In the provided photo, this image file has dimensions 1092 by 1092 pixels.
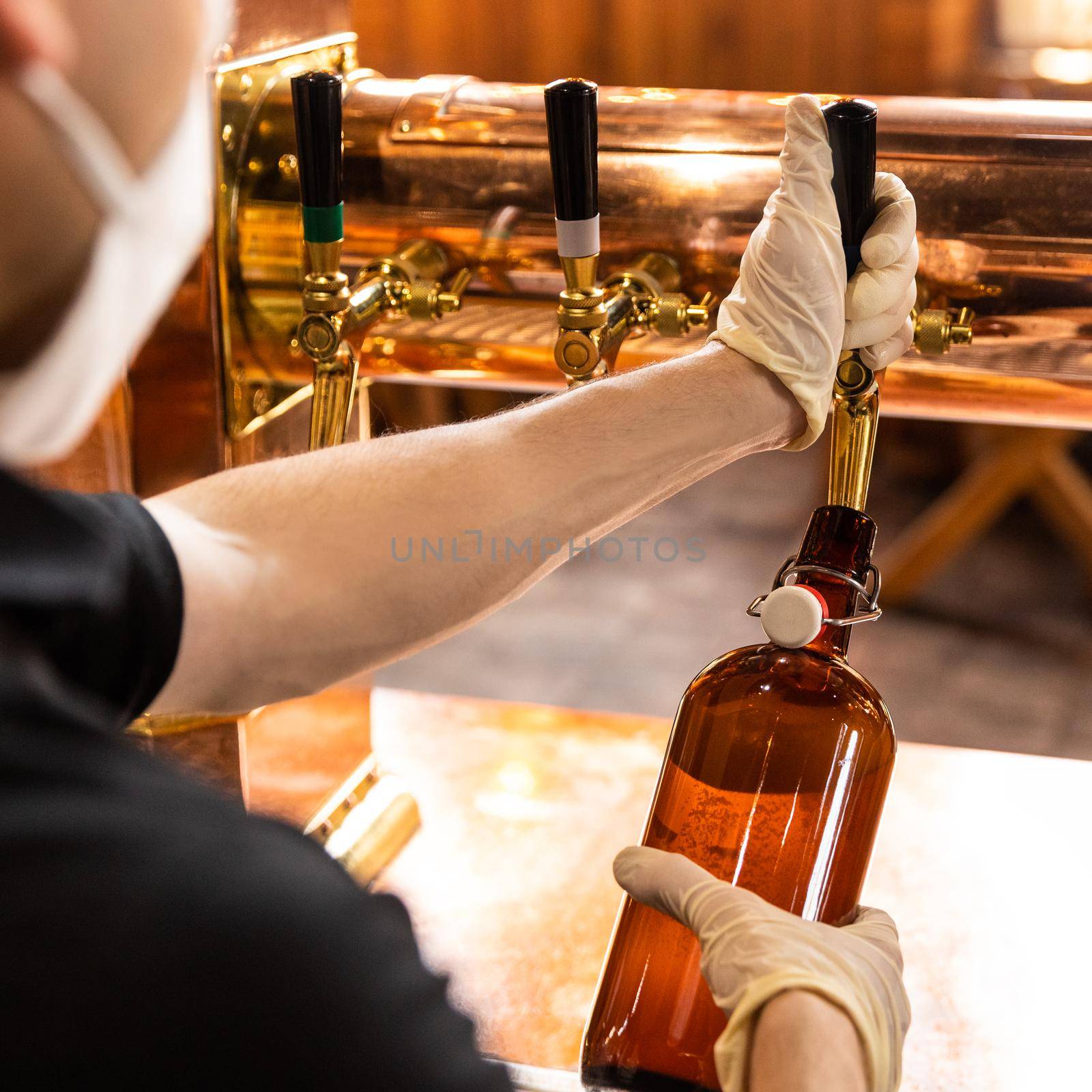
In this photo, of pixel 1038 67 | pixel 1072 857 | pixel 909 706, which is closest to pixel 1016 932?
Answer: pixel 1072 857

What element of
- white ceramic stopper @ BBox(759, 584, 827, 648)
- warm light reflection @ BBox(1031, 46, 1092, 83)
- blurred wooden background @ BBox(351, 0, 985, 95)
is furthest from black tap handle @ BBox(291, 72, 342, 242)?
blurred wooden background @ BBox(351, 0, 985, 95)

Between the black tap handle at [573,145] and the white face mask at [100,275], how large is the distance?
28 centimetres

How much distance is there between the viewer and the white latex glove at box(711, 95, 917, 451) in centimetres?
70

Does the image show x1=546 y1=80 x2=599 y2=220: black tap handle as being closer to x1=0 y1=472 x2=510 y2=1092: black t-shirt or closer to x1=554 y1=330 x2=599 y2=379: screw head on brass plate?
x1=554 y1=330 x2=599 y2=379: screw head on brass plate

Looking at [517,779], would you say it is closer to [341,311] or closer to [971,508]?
[341,311]

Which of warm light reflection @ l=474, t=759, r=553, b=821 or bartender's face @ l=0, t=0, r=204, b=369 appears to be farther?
warm light reflection @ l=474, t=759, r=553, b=821

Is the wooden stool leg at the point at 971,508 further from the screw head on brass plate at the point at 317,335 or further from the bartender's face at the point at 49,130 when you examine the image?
the bartender's face at the point at 49,130

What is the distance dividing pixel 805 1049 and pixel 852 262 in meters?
0.42

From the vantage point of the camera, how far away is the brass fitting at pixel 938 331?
0.79 m

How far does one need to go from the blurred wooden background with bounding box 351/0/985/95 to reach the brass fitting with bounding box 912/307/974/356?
368 centimetres

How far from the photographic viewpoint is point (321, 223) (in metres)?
0.77

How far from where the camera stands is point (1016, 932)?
0.95 metres

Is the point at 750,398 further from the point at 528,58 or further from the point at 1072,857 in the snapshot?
the point at 528,58

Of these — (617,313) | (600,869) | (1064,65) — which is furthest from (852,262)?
(1064,65)
